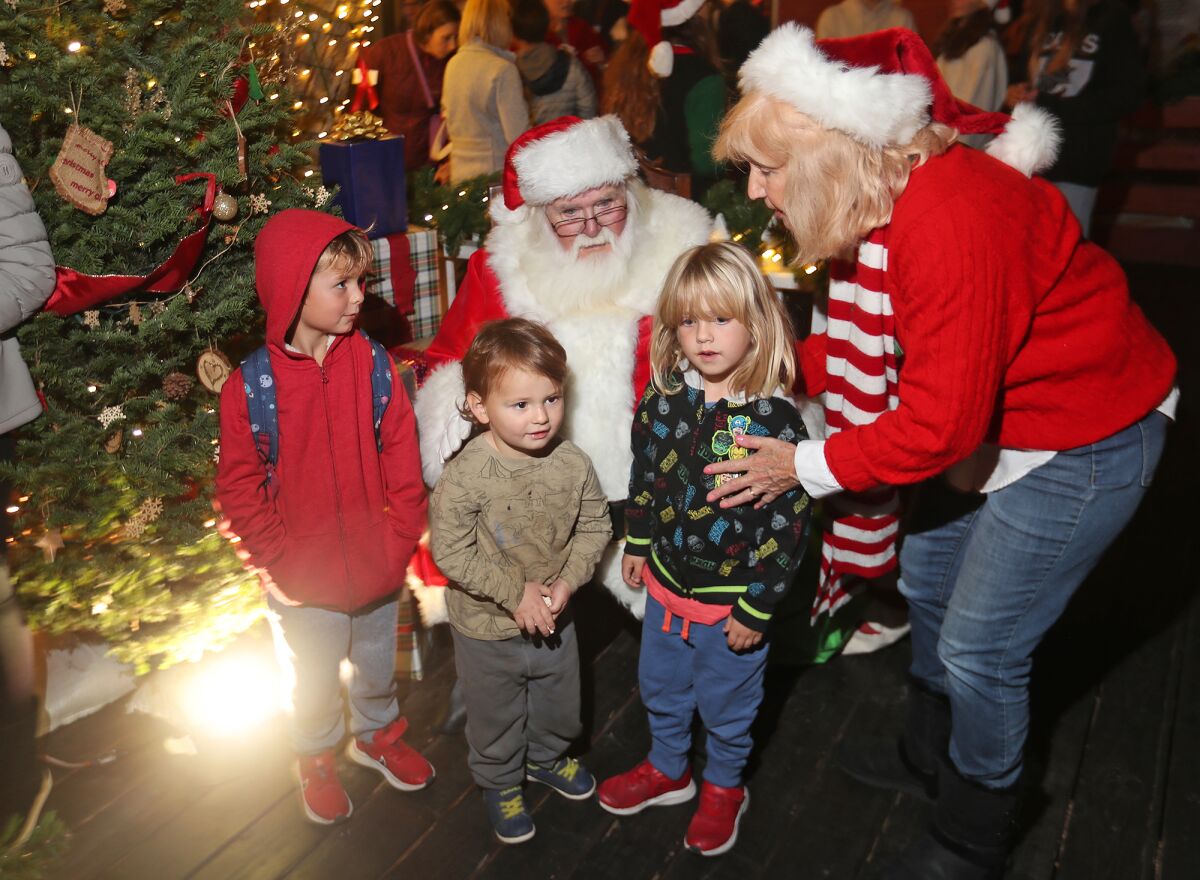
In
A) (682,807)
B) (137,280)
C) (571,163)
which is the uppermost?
(571,163)

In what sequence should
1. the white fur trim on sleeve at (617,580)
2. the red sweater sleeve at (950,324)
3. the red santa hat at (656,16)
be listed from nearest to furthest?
the red sweater sleeve at (950,324) → the white fur trim on sleeve at (617,580) → the red santa hat at (656,16)

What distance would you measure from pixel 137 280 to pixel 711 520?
149 cm

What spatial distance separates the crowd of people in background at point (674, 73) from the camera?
4.55 meters

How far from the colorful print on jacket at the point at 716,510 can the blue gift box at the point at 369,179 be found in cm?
143

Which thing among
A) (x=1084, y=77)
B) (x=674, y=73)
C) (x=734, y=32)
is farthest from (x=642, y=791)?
(x=1084, y=77)

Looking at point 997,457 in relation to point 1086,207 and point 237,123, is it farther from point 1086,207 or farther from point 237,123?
point 1086,207

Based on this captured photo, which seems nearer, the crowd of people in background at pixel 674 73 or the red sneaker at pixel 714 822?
the red sneaker at pixel 714 822

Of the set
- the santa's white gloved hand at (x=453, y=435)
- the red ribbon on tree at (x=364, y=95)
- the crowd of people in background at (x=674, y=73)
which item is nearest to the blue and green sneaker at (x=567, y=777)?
the santa's white gloved hand at (x=453, y=435)

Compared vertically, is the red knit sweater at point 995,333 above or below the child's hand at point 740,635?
above

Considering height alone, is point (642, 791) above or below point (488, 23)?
below

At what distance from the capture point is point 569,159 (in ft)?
8.27

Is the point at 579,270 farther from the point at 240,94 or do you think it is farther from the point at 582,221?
the point at 240,94

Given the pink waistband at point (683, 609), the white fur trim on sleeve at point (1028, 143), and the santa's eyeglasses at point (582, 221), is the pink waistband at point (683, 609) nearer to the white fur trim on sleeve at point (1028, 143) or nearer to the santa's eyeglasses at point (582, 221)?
the santa's eyeglasses at point (582, 221)

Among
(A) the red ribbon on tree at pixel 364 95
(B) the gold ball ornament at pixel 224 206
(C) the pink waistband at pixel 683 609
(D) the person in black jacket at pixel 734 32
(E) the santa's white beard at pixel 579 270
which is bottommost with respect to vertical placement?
(C) the pink waistband at pixel 683 609
